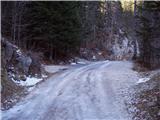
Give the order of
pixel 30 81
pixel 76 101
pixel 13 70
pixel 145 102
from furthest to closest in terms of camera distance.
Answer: pixel 30 81 < pixel 13 70 < pixel 76 101 < pixel 145 102

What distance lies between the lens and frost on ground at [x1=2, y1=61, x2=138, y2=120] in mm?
12281

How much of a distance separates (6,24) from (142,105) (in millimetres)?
21450

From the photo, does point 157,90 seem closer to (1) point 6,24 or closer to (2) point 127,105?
(2) point 127,105

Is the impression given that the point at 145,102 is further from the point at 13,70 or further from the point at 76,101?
the point at 13,70

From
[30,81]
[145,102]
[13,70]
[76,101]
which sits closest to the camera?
[145,102]

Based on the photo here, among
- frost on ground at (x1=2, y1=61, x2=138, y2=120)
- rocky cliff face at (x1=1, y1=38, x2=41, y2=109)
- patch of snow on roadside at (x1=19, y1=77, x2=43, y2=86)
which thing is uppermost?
rocky cliff face at (x1=1, y1=38, x2=41, y2=109)

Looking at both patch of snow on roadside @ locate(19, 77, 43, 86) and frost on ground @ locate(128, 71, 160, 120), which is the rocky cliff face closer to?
patch of snow on roadside @ locate(19, 77, 43, 86)

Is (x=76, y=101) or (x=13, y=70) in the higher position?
(x=13, y=70)

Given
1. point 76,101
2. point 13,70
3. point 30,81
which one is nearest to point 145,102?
point 76,101

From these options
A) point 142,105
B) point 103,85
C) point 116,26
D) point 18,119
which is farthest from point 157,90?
point 116,26

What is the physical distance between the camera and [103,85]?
1800cm

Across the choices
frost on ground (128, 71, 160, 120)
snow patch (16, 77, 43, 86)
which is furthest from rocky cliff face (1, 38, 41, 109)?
frost on ground (128, 71, 160, 120)

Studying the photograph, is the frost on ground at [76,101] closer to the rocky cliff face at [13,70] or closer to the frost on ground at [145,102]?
the frost on ground at [145,102]

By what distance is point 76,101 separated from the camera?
14453 millimetres
